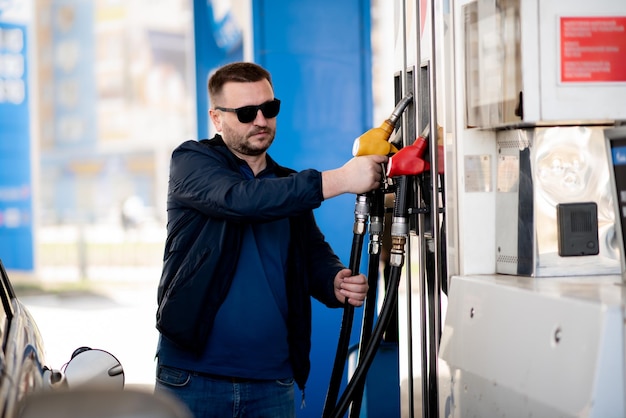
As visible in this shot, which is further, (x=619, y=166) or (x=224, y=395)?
(x=224, y=395)

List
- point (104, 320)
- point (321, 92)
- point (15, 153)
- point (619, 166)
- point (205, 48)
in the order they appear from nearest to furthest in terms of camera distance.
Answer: point (619, 166)
point (321, 92)
point (205, 48)
point (104, 320)
point (15, 153)

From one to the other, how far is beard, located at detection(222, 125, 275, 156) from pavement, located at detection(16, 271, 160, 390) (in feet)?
13.1

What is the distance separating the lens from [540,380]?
256 centimetres

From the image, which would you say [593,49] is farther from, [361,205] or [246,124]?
[246,124]

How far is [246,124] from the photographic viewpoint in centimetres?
373

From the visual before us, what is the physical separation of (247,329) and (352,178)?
0.70 meters

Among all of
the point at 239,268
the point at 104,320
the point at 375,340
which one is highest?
the point at 239,268

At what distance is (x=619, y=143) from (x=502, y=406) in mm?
886

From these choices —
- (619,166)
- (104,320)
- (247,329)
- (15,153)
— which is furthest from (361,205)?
(15,153)

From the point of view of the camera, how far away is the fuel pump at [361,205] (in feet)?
11.7

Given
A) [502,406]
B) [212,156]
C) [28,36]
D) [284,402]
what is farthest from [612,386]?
[28,36]

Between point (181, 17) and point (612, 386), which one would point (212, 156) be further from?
point (181, 17)

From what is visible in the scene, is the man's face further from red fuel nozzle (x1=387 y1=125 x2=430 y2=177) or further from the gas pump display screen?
the gas pump display screen

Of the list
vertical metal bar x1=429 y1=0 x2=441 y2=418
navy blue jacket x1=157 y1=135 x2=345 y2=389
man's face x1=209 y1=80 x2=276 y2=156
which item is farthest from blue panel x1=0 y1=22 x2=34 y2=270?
vertical metal bar x1=429 y1=0 x2=441 y2=418
